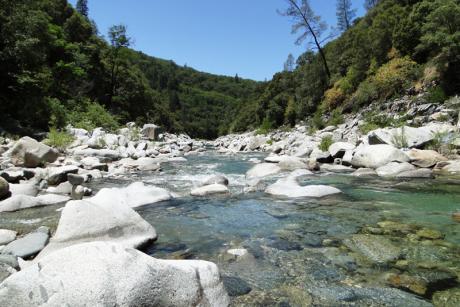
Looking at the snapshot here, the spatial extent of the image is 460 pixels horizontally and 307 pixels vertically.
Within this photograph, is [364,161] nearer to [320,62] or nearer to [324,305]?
[324,305]

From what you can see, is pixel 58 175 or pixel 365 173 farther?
pixel 365 173

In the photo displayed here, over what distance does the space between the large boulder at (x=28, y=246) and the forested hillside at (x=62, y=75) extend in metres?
16.8

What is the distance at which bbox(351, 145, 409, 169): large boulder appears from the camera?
11.0 metres

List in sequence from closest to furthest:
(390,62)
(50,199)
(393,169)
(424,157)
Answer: (50,199) → (393,169) → (424,157) → (390,62)

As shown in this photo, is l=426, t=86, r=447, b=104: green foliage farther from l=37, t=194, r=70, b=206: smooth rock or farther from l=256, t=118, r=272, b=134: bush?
l=256, t=118, r=272, b=134: bush

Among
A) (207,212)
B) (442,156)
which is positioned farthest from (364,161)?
(207,212)

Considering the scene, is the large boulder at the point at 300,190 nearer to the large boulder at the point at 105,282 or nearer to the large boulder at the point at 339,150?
the large boulder at the point at 105,282

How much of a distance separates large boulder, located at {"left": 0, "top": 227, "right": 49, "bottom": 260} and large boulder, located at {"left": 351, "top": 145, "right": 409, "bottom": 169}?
32.0 ft

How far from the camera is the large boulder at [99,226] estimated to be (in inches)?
167

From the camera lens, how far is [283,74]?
202ft

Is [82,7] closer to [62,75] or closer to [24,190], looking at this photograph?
[62,75]

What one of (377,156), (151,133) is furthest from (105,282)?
(151,133)

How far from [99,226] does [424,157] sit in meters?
10.2

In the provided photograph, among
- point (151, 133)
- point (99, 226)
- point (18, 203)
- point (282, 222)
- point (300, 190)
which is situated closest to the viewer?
point (99, 226)
